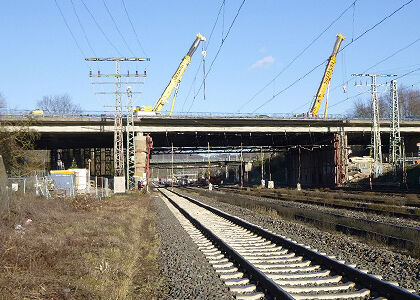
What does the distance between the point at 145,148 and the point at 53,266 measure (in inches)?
1893

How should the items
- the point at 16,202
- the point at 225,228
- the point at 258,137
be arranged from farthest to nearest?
1. the point at 258,137
2. the point at 16,202
3. the point at 225,228

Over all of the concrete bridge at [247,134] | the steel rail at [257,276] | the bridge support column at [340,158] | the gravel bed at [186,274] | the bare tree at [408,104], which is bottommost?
the gravel bed at [186,274]

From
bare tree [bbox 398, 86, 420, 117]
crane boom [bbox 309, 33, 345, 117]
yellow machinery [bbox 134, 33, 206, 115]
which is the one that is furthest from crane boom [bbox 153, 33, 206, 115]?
bare tree [bbox 398, 86, 420, 117]

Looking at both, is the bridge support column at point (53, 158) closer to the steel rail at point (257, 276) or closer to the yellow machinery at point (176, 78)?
the yellow machinery at point (176, 78)

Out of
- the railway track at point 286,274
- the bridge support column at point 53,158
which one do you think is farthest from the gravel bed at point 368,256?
the bridge support column at point 53,158

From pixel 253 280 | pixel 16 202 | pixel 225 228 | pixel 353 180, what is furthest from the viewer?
pixel 353 180

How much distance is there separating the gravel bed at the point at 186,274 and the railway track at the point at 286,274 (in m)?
0.20

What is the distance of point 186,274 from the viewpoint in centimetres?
834

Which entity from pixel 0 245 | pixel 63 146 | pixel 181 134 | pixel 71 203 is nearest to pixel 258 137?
pixel 181 134

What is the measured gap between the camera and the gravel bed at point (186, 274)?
6.96m

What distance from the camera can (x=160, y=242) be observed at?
1271 cm

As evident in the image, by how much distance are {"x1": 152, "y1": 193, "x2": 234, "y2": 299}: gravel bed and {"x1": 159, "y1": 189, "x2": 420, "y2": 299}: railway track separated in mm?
197

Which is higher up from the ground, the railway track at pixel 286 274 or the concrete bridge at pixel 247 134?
the concrete bridge at pixel 247 134

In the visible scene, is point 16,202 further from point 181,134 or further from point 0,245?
point 181,134
